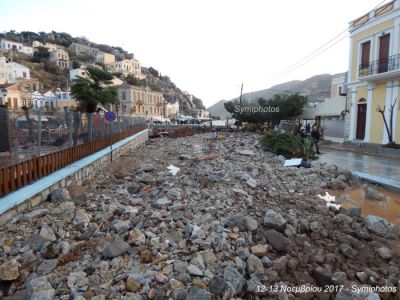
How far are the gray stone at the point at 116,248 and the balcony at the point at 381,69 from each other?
58.6 feet

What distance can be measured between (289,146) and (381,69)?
827 centimetres

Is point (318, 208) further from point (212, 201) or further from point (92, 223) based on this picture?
point (92, 223)

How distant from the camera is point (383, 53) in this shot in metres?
17.7

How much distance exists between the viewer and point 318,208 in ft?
22.2

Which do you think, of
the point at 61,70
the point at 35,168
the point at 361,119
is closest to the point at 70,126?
the point at 35,168

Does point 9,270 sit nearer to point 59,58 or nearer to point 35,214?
point 35,214

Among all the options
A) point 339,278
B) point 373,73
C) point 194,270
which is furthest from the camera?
point 373,73

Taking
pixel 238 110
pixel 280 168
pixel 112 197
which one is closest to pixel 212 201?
pixel 112 197

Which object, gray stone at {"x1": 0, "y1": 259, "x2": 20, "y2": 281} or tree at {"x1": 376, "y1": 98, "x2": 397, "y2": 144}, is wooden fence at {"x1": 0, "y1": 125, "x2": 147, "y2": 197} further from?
tree at {"x1": 376, "y1": 98, "x2": 397, "y2": 144}

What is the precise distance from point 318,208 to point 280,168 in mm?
5056

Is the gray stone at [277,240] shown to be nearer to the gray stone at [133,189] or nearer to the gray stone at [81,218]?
the gray stone at [81,218]

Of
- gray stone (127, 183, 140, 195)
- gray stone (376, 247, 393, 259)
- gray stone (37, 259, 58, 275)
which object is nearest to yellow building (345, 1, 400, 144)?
gray stone (376, 247, 393, 259)

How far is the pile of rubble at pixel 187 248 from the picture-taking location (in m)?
3.37

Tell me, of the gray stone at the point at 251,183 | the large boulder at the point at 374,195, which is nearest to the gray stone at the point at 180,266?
the gray stone at the point at 251,183
